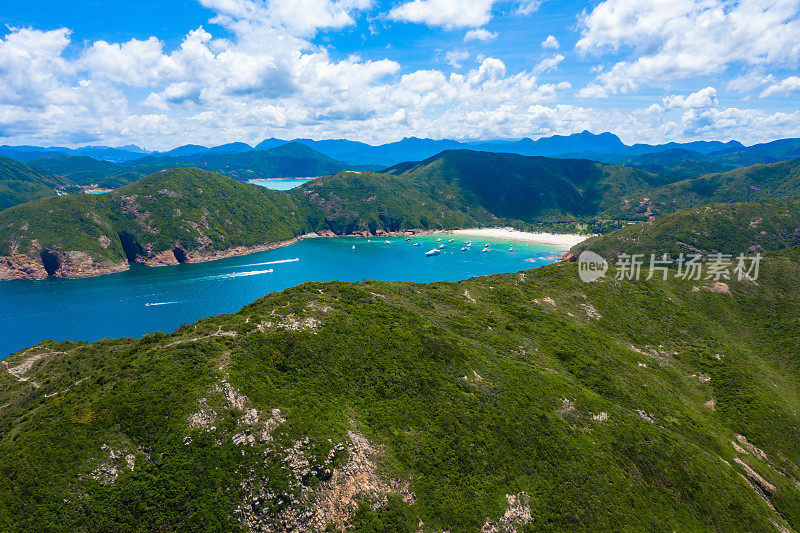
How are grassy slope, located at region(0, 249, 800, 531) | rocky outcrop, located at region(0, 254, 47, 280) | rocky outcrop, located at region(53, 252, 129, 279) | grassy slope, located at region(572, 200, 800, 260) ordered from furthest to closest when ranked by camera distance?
rocky outcrop, located at region(53, 252, 129, 279) < rocky outcrop, located at region(0, 254, 47, 280) < grassy slope, located at region(572, 200, 800, 260) < grassy slope, located at region(0, 249, 800, 531)

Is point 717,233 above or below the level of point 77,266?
above

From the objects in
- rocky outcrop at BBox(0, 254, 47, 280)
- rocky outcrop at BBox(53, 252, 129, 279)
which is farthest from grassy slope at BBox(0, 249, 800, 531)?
rocky outcrop at BBox(0, 254, 47, 280)

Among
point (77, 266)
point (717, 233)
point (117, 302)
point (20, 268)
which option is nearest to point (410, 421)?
point (117, 302)

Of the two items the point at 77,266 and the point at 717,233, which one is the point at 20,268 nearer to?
the point at 77,266

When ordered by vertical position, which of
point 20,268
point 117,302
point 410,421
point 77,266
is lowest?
point 117,302

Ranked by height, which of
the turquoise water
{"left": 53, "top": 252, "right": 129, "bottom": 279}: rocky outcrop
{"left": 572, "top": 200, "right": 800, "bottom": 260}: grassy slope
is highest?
{"left": 572, "top": 200, "right": 800, "bottom": 260}: grassy slope

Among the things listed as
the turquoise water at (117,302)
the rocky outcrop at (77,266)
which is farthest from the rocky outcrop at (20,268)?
the rocky outcrop at (77,266)

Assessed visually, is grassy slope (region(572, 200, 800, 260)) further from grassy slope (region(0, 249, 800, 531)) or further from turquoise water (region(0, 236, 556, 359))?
grassy slope (region(0, 249, 800, 531))
